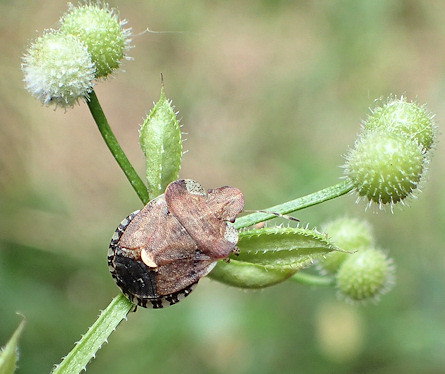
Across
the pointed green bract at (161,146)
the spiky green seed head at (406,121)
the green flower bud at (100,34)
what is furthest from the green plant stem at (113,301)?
the spiky green seed head at (406,121)

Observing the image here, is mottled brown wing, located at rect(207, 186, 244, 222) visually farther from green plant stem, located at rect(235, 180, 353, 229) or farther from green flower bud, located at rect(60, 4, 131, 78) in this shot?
green flower bud, located at rect(60, 4, 131, 78)

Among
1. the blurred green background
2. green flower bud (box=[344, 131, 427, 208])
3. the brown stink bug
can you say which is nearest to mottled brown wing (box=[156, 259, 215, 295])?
the brown stink bug

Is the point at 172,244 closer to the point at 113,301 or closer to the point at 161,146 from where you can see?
the point at 113,301

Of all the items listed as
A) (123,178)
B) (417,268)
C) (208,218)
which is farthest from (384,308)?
(208,218)

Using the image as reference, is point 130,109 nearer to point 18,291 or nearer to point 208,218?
point 18,291

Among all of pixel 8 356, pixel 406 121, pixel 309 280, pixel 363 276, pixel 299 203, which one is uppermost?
pixel 406 121

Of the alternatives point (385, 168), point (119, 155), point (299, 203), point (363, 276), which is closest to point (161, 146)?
point (119, 155)
